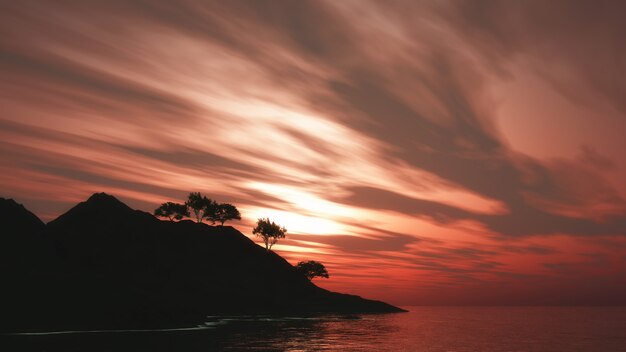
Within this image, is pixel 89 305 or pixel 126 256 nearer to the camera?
pixel 89 305

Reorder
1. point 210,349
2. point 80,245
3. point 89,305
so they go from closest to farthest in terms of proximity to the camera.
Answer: point 210,349, point 89,305, point 80,245

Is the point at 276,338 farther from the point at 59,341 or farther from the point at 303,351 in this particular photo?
the point at 59,341

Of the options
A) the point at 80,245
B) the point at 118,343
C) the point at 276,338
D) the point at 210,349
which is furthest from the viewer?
the point at 80,245

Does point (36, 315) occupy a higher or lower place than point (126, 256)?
lower

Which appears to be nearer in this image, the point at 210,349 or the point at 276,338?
the point at 210,349

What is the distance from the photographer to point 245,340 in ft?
301

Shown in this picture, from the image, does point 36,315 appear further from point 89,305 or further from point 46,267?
point 46,267

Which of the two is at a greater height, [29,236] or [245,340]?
[29,236]

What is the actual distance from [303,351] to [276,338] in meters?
21.8

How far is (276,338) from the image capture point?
322 ft

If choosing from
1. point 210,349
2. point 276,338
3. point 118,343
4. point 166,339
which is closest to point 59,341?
point 118,343

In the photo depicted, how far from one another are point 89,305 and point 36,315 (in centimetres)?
1096

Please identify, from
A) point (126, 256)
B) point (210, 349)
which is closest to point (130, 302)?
point (210, 349)

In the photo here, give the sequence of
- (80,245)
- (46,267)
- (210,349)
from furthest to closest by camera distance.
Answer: (80,245), (46,267), (210,349)
